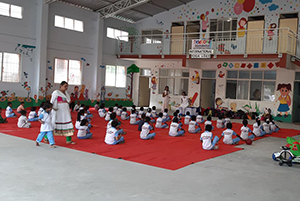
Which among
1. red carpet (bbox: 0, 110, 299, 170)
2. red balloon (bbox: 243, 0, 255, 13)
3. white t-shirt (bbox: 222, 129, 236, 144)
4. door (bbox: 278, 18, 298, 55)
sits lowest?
red carpet (bbox: 0, 110, 299, 170)

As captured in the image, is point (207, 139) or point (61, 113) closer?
point (61, 113)

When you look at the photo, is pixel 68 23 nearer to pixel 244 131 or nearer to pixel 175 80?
pixel 175 80

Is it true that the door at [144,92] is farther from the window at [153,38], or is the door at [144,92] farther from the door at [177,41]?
the door at [177,41]

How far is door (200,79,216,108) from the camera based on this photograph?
63.5 ft

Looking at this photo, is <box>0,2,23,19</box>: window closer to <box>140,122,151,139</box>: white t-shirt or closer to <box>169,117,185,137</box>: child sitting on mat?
<box>140,122,151,139</box>: white t-shirt

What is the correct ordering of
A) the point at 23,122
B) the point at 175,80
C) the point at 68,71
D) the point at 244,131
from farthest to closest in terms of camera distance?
the point at 175,80
the point at 68,71
the point at 23,122
the point at 244,131

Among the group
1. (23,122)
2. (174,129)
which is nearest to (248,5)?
(174,129)

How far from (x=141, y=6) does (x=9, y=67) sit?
8.65 m

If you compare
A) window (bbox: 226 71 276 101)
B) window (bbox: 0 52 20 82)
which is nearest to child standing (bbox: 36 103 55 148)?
window (bbox: 0 52 20 82)

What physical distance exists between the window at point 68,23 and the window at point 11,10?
200cm

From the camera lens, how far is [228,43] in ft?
57.4

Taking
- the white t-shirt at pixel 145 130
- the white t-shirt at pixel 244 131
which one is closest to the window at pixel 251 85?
the white t-shirt at pixel 244 131

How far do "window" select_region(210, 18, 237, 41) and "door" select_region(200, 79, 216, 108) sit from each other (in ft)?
9.71

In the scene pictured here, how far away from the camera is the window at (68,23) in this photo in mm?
17109
